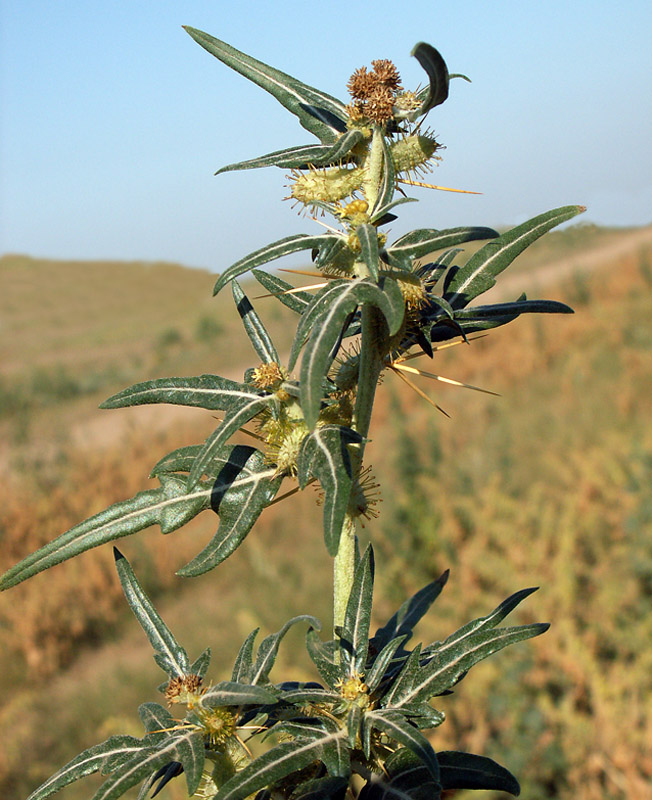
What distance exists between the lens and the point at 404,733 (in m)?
0.96

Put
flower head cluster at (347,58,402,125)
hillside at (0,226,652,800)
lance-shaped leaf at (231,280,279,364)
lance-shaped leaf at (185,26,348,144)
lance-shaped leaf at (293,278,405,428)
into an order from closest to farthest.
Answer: lance-shaped leaf at (293,278,405,428), flower head cluster at (347,58,402,125), lance-shaped leaf at (185,26,348,144), lance-shaped leaf at (231,280,279,364), hillside at (0,226,652,800)

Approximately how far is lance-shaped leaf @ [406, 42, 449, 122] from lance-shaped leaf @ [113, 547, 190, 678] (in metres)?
0.90

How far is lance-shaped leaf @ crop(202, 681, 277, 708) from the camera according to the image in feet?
3.06

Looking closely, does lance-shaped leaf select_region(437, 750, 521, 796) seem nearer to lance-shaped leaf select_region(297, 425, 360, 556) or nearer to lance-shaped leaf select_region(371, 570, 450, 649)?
lance-shaped leaf select_region(371, 570, 450, 649)

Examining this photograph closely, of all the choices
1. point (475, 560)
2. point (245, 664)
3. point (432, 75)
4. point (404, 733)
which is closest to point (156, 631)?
point (245, 664)

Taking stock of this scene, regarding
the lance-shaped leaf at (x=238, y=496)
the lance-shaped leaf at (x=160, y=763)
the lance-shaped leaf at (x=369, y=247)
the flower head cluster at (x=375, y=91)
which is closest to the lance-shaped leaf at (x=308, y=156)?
the flower head cluster at (x=375, y=91)

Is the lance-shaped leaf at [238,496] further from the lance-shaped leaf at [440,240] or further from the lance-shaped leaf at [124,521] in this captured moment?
the lance-shaped leaf at [440,240]

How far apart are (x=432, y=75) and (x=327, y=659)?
3.13 ft

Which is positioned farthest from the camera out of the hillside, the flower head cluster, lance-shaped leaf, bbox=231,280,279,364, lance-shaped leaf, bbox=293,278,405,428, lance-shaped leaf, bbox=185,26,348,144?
the hillside

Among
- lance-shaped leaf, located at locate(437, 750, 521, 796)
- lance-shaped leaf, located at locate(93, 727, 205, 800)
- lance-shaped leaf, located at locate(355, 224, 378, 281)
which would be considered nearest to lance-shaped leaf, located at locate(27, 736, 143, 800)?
lance-shaped leaf, located at locate(93, 727, 205, 800)

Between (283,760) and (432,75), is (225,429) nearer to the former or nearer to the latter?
(283,760)

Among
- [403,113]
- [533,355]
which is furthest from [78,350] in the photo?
[403,113]

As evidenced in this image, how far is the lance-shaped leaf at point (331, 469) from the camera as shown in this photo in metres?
0.90

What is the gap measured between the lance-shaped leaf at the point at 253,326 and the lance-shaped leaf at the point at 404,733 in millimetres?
627
